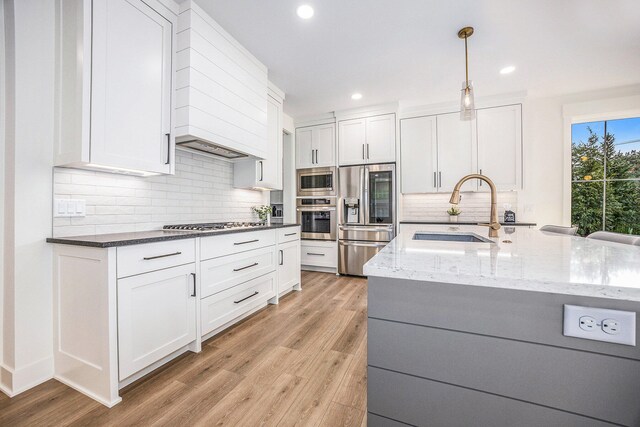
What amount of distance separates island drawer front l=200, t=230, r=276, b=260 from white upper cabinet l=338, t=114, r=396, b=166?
212cm

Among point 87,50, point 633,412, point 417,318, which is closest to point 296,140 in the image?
point 87,50

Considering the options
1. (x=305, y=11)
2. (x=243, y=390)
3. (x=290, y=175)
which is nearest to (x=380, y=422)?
(x=243, y=390)

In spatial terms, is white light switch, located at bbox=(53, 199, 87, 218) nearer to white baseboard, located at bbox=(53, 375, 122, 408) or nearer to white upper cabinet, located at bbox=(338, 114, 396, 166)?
white baseboard, located at bbox=(53, 375, 122, 408)

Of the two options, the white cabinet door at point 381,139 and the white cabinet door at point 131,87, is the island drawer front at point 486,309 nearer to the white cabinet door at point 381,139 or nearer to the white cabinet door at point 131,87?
the white cabinet door at point 131,87

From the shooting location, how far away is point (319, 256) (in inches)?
180

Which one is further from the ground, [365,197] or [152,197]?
[365,197]

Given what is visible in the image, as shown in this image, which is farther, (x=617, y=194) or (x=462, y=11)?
(x=617, y=194)

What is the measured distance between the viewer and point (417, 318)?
84 cm

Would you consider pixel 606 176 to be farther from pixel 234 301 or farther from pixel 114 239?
pixel 114 239

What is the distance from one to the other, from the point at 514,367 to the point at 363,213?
11.7 feet

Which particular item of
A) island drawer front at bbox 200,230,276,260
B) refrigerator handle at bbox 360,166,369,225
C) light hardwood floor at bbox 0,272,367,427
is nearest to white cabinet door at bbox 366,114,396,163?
refrigerator handle at bbox 360,166,369,225

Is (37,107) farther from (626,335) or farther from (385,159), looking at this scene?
(385,159)

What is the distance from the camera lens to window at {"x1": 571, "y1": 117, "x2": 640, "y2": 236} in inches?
145

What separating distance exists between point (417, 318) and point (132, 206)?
7.54 ft
